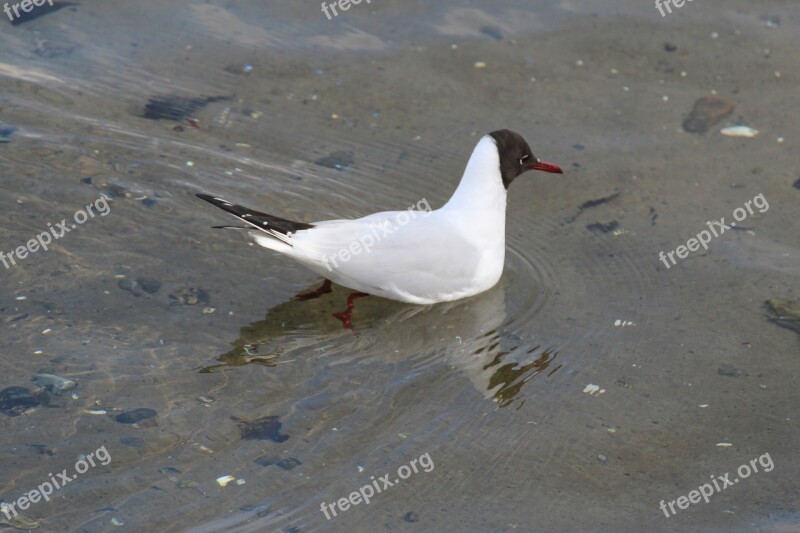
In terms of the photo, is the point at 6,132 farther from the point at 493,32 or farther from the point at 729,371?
the point at 729,371

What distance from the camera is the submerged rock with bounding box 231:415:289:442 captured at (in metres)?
4.71

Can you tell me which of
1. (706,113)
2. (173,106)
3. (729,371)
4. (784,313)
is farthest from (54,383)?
(706,113)

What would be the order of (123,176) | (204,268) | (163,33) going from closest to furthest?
1. (204,268)
2. (123,176)
3. (163,33)

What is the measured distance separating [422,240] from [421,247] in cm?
4

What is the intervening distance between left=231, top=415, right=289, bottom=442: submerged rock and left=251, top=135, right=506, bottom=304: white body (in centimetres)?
105

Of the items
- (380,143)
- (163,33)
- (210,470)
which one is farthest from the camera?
(163,33)

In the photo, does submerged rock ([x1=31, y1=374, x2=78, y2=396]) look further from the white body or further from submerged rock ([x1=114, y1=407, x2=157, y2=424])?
the white body

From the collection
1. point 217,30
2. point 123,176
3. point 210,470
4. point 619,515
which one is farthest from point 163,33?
point 619,515

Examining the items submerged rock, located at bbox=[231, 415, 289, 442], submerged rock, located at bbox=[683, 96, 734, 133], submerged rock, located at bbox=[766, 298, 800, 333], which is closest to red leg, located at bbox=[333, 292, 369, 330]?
submerged rock, located at bbox=[231, 415, 289, 442]

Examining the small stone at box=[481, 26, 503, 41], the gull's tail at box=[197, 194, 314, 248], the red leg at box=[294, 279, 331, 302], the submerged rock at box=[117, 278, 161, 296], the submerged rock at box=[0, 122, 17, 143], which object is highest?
the small stone at box=[481, 26, 503, 41]

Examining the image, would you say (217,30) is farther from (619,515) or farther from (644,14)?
(619,515)

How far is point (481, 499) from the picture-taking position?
4.41 m

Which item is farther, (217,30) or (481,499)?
(217,30)

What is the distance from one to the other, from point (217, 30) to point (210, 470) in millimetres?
4366
